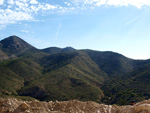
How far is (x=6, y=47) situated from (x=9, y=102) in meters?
158

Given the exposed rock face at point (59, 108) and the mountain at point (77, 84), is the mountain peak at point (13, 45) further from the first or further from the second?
the exposed rock face at point (59, 108)

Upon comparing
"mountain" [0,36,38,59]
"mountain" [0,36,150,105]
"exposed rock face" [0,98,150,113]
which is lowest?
"mountain" [0,36,38,59]

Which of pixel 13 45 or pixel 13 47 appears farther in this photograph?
pixel 13 45

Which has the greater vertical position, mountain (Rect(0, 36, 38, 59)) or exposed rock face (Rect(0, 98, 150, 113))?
exposed rock face (Rect(0, 98, 150, 113))

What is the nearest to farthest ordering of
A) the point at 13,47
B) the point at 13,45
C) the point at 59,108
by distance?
the point at 59,108, the point at 13,47, the point at 13,45

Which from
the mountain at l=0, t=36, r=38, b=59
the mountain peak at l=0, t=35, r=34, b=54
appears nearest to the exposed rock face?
the mountain at l=0, t=36, r=38, b=59

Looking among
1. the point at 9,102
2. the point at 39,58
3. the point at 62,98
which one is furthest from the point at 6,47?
the point at 9,102

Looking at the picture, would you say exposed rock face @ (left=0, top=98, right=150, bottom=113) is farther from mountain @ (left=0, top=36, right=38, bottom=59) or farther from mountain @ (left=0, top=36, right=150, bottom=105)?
mountain @ (left=0, top=36, right=38, bottom=59)

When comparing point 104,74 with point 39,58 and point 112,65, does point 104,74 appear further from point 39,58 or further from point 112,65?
point 39,58

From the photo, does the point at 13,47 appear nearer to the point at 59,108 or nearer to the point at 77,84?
the point at 77,84

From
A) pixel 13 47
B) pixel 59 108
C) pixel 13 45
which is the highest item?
pixel 59 108

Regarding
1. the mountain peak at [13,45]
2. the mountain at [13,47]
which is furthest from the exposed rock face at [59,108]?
the mountain peak at [13,45]

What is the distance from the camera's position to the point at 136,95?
2147 inches

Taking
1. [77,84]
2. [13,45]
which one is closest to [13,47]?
[13,45]
